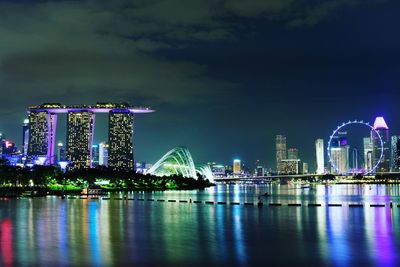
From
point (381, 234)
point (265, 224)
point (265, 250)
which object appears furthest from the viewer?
point (265, 224)

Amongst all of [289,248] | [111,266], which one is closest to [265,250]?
[289,248]

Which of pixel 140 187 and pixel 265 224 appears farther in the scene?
pixel 140 187

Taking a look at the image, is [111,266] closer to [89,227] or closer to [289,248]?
[289,248]

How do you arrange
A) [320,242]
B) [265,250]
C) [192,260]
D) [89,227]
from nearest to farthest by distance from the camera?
1. [192,260]
2. [265,250]
3. [320,242]
4. [89,227]

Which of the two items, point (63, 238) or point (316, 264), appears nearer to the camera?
point (316, 264)

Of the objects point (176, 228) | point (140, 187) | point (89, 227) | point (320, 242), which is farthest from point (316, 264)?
point (140, 187)

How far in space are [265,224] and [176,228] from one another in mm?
9392

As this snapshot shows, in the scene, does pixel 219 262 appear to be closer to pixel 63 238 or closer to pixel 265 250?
pixel 265 250

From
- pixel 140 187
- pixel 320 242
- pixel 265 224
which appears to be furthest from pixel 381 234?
pixel 140 187

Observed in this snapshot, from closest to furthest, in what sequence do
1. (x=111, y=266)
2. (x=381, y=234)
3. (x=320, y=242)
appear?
1. (x=111, y=266)
2. (x=320, y=242)
3. (x=381, y=234)

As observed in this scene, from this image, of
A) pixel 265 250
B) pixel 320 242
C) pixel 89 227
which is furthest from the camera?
pixel 89 227

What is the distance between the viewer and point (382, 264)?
103 feet

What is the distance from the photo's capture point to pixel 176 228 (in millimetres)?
51438

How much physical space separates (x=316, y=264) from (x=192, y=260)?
6.67 metres
